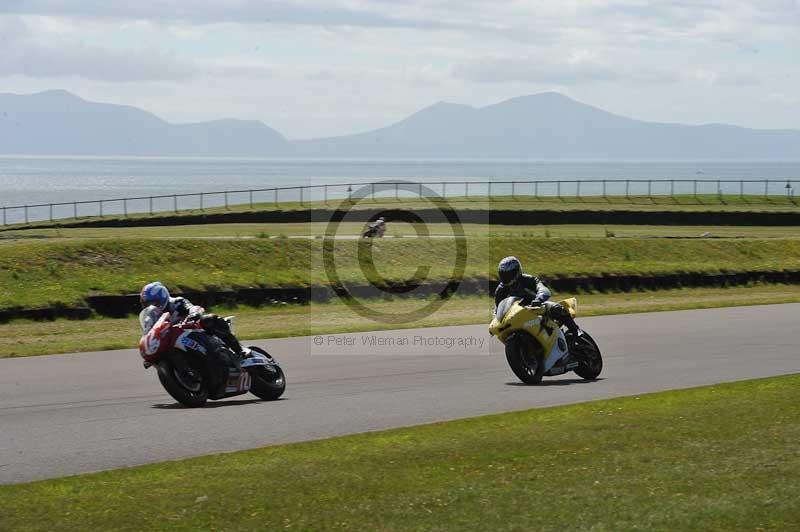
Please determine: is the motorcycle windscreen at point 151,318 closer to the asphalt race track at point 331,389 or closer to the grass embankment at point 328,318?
the asphalt race track at point 331,389

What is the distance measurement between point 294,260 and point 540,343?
19084 millimetres

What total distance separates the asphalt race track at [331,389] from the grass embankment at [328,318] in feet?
5.92

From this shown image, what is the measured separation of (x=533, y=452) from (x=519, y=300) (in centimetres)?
484

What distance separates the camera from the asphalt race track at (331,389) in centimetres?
1128

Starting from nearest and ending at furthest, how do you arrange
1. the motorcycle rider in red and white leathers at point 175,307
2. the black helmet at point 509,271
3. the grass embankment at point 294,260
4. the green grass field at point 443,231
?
the motorcycle rider in red and white leathers at point 175,307, the black helmet at point 509,271, the grass embankment at point 294,260, the green grass field at point 443,231

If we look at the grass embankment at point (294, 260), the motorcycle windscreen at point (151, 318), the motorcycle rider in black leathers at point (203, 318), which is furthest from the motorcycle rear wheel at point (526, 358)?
the grass embankment at point (294, 260)

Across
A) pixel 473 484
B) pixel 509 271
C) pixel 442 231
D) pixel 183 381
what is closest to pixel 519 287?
pixel 509 271

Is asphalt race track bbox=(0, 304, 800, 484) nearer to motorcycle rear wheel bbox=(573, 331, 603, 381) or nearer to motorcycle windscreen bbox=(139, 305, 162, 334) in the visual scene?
motorcycle rear wheel bbox=(573, 331, 603, 381)

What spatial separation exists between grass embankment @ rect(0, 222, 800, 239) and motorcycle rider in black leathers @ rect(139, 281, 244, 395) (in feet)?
97.6

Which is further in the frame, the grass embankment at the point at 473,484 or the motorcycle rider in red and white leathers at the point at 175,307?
the motorcycle rider in red and white leathers at the point at 175,307

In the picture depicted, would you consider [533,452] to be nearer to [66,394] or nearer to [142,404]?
[142,404]

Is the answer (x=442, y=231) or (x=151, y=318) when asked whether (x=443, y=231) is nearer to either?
(x=442, y=231)

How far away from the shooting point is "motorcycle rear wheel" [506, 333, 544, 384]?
A: 15367 mm

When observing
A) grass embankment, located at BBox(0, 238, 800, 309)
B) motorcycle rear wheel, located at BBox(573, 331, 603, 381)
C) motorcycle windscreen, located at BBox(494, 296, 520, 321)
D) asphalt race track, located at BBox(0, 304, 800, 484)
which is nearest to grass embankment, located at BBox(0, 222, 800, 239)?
grass embankment, located at BBox(0, 238, 800, 309)
